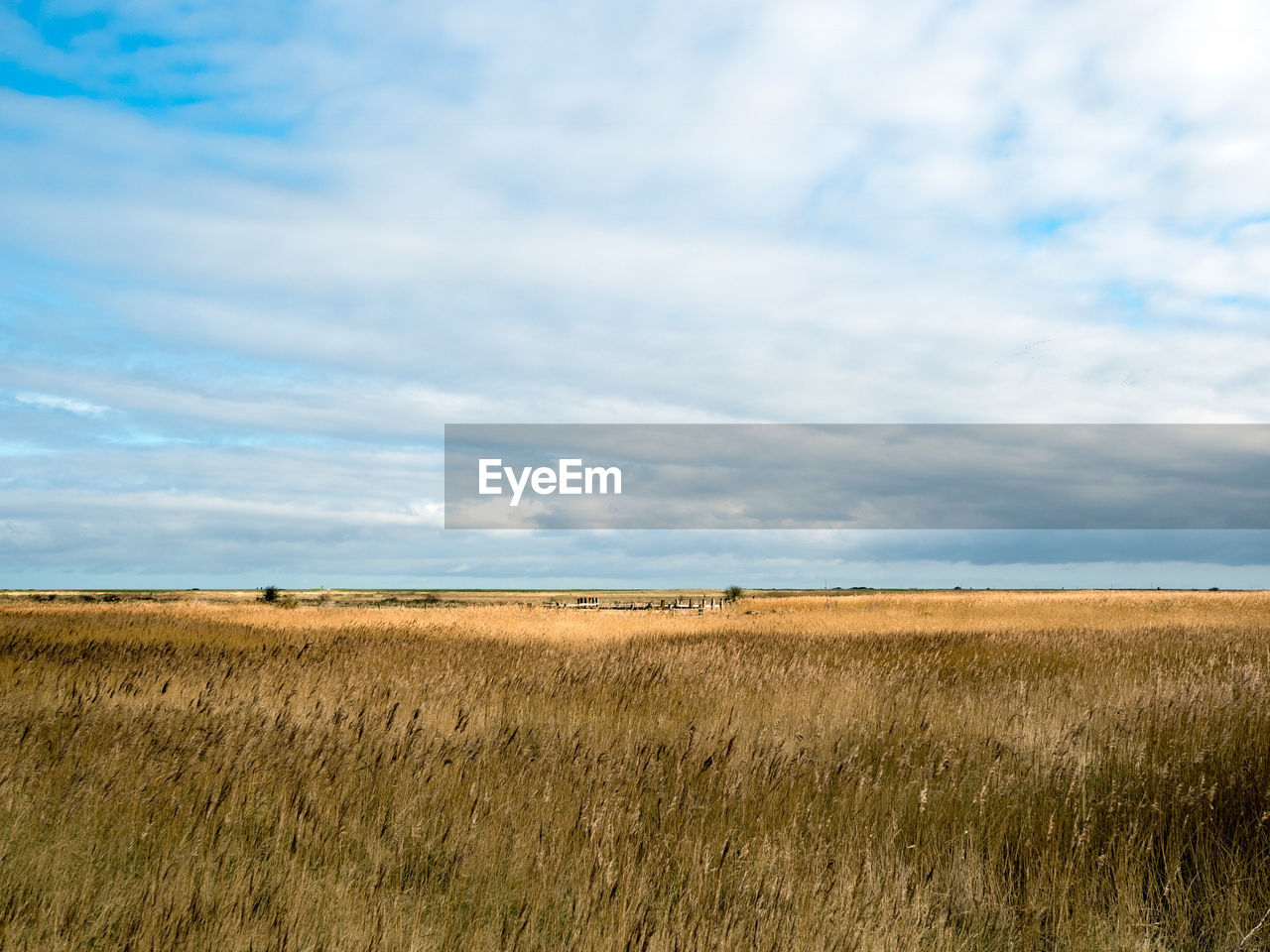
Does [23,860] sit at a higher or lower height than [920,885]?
higher

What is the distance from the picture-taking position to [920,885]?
3947 millimetres

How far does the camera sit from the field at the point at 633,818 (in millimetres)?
3318

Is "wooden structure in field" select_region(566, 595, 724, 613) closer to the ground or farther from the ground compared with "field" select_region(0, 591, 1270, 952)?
closer to the ground

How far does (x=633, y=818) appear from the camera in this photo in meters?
4.28

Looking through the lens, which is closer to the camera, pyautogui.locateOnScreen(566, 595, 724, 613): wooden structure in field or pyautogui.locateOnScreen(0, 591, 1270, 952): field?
pyautogui.locateOnScreen(0, 591, 1270, 952): field

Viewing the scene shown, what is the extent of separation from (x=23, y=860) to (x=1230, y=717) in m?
8.76

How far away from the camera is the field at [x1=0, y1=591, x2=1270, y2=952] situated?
10.9ft

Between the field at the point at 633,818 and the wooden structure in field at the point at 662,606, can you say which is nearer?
the field at the point at 633,818

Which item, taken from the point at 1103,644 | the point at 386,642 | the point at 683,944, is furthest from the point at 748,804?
the point at 1103,644

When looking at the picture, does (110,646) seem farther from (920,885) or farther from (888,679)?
(920,885)

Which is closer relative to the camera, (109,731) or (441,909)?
(441,909)

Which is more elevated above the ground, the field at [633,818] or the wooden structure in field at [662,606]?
the field at [633,818]

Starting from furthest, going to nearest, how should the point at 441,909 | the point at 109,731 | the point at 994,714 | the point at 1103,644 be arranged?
the point at 1103,644 < the point at 994,714 < the point at 109,731 < the point at 441,909

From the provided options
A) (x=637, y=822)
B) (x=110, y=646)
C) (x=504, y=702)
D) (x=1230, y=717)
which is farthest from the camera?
(x=110, y=646)
